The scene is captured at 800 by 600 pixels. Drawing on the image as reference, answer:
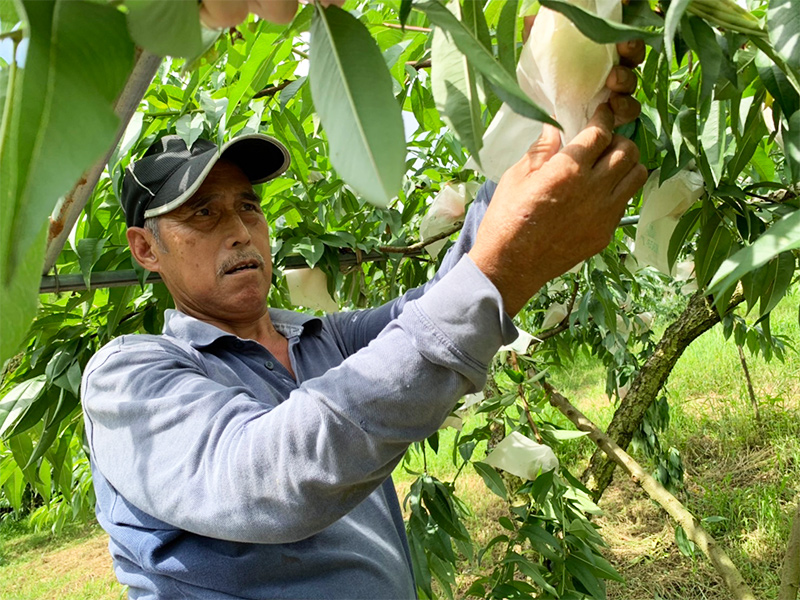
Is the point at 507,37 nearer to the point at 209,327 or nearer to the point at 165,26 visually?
the point at 165,26

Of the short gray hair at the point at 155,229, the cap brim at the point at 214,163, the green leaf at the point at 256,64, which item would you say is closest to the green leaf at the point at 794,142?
the green leaf at the point at 256,64

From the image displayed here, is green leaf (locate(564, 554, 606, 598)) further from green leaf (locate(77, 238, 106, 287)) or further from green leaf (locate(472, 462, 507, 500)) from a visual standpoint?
green leaf (locate(77, 238, 106, 287))

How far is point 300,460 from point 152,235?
2.19 feet

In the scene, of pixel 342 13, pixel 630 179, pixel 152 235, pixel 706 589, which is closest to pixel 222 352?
pixel 152 235

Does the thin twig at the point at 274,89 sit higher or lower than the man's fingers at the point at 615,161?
higher

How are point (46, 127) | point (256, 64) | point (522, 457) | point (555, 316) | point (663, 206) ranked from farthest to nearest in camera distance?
point (555, 316)
point (522, 457)
point (256, 64)
point (663, 206)
point (46, 127)

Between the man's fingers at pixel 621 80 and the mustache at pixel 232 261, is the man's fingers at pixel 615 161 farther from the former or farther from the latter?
the mustache at pixel 232 261

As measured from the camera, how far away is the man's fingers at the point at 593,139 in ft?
1.64

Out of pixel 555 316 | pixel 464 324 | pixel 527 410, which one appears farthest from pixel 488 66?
pixel 555 316

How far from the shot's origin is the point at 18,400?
4.16 ft

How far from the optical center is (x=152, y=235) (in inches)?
44.5

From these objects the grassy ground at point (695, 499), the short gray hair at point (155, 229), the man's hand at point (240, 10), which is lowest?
the grassy ground at point (695, 499)

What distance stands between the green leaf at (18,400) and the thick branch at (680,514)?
3.66ft

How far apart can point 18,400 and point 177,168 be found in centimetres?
54
